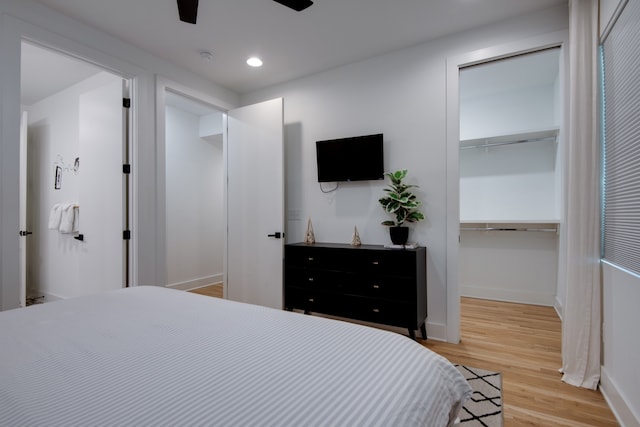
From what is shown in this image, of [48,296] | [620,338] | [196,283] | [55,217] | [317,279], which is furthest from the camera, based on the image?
[196,283]

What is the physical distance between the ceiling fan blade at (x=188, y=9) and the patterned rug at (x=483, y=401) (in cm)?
263

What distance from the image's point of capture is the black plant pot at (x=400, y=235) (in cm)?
274

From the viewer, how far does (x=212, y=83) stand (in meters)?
3.63

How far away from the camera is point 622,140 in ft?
5.59

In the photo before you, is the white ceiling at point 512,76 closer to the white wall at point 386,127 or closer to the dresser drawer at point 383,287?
the white wall at point 386,127

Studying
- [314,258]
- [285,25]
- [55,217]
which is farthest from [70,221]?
[285,25]

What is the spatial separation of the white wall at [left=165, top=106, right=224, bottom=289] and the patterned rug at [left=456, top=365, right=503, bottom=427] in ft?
12.9

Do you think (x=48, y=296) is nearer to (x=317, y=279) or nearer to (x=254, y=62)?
(x=317, y=279)

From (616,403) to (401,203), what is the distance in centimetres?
179

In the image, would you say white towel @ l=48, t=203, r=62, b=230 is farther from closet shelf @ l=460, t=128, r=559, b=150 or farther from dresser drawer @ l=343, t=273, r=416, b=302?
closet shelf @ l=460, t=128, r=559, b=150

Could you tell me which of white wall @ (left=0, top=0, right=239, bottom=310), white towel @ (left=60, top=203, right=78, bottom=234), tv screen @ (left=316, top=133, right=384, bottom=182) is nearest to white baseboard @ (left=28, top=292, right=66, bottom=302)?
white towel @ (left=60, top=203, right=78, bottom=234)

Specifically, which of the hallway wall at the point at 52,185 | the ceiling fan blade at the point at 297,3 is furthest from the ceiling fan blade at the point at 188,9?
the hallway wall at the point at 52,185

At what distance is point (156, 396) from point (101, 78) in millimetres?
3974

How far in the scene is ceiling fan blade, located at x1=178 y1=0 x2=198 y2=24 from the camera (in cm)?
166
